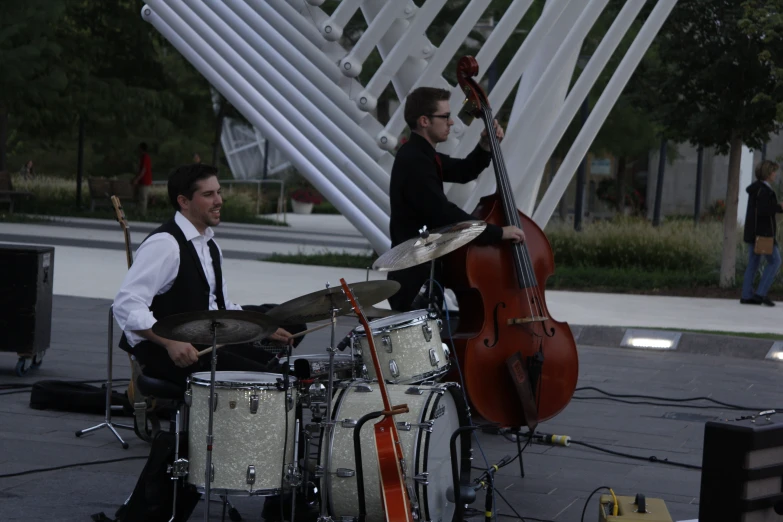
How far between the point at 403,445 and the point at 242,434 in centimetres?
68

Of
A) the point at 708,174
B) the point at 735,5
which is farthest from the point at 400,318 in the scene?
the point at 708,174

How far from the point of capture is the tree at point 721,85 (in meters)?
16.0

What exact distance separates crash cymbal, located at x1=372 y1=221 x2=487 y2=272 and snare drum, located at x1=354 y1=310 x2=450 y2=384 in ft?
0.87

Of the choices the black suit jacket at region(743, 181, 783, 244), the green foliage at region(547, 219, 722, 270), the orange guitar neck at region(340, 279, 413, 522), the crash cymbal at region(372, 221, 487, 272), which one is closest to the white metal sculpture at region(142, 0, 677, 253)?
the black suit jacket at region(743, 181, 783, 244)

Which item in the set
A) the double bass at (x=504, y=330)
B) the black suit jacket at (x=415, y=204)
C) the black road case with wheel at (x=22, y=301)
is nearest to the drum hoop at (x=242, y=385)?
the double bass at (x=504, y=330)

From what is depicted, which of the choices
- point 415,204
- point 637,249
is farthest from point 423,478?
point 637,249

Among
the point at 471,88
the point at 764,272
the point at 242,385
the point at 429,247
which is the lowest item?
the point at 242,385

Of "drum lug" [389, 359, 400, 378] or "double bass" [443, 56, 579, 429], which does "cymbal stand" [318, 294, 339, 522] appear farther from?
"double bass" [443, 56, 579, 429]

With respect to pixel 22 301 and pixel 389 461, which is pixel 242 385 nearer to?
pixel 389 461

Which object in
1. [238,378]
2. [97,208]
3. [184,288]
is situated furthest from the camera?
[97,208]

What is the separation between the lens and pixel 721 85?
16.1 metres

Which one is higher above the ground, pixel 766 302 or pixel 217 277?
pixel 217 277

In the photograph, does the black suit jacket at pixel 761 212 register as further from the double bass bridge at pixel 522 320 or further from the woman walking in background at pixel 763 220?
the double bass bridge at pixel 522 320

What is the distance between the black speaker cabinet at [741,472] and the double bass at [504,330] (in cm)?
173
